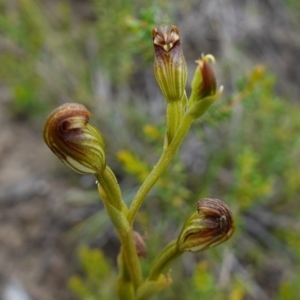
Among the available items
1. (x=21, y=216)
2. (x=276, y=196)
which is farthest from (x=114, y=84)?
(x=276, y=196)

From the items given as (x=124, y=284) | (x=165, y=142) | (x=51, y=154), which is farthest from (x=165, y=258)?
(x=51, y=154)

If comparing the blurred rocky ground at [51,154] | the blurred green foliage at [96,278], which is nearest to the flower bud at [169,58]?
the blurred green foliage at [96,278]

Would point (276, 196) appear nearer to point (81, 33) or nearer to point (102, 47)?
point (102, 47)

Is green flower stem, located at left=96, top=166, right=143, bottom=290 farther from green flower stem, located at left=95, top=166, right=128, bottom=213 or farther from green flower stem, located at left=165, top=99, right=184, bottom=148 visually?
green flower stem, located at left=165, top=99, right=184, bottom=148

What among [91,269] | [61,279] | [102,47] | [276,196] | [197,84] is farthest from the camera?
[102,47]

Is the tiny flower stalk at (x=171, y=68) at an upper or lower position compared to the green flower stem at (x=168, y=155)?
upper

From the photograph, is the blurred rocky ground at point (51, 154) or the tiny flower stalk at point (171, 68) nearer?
the tiny flower stalk at point (171, 68)

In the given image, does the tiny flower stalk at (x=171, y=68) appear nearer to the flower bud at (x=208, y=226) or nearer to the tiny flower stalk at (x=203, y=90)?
the tiny flower stalk at (x=203, y=90)

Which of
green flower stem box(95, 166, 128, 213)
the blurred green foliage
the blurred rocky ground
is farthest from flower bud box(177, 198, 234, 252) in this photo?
the blurred rocky ground
